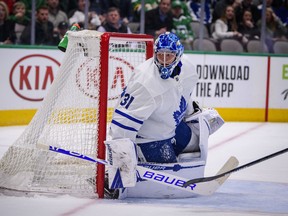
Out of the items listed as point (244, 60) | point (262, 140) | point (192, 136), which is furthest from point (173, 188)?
point (244, 60)

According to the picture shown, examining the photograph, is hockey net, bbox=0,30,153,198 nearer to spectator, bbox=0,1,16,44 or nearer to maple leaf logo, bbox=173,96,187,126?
maple leaf logo, bbox=173,96,187,126

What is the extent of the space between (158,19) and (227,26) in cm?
88

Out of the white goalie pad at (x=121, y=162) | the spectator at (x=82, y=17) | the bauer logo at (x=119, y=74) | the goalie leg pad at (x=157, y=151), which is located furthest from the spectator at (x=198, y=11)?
the white goalie pad at (x=121, y=162)

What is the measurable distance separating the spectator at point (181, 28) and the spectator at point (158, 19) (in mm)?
132

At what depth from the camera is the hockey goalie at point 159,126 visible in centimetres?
441

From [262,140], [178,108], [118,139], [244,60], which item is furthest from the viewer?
[244,60]

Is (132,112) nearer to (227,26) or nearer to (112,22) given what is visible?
(112,22)

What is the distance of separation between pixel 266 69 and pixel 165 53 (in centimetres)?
479

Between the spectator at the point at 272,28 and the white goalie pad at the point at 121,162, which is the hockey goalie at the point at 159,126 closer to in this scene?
the white goalie pad at the point at 121,162

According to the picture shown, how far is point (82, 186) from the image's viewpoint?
4.72 meters

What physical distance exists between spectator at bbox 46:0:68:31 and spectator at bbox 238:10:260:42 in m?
2.12

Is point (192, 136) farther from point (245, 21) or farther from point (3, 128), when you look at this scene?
point (245, 21)

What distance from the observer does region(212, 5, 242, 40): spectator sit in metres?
9.30

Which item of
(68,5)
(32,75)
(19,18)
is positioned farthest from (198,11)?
(32,75)
